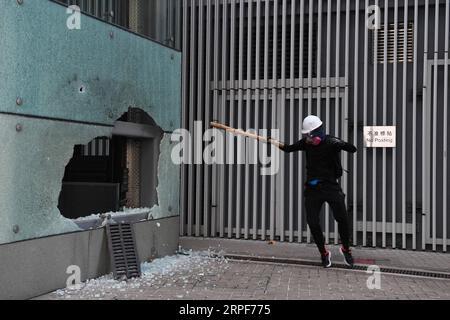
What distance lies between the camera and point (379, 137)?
8078 millimetres

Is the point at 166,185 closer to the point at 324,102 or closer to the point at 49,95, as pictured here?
the point at 49,95

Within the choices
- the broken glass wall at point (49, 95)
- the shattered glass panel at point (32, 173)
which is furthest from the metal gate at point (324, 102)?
the shattered glass panel at point (32, 173)

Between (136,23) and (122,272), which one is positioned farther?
(136,23)

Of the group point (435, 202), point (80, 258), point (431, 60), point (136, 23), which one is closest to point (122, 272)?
point (80, 258)

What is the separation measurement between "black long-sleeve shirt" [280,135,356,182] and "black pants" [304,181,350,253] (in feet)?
0.39

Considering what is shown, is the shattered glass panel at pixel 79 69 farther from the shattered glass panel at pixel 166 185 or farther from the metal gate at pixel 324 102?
the metal gate at pixel 324 102

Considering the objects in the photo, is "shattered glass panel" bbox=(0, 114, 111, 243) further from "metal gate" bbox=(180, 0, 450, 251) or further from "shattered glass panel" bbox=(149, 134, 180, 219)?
"metal gate" bbox=(180, 0, 450, 251)

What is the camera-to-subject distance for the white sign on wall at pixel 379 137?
26.3 feet

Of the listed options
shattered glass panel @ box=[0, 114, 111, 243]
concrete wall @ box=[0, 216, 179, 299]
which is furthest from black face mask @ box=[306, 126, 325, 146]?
shattered glass panel @ box=[0, 114, 111, 243]

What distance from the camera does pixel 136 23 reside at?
7.04m

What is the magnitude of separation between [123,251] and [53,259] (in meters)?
0.99

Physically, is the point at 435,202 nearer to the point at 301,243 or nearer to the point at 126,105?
the point at 301,243

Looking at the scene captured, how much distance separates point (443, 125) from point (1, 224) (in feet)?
20.4

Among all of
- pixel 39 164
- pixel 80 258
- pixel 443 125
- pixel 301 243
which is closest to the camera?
pixel 39 164
